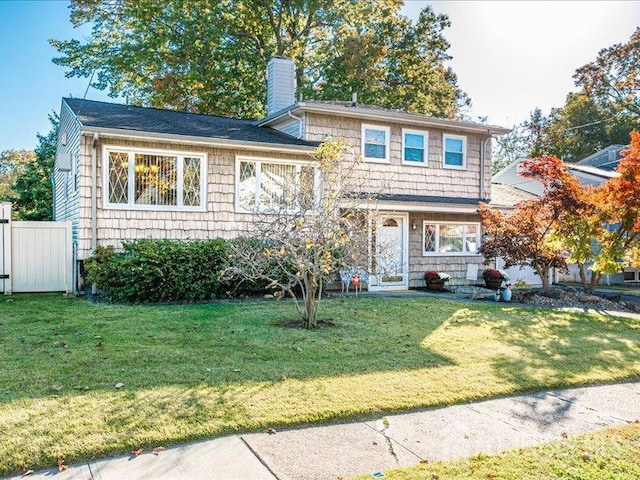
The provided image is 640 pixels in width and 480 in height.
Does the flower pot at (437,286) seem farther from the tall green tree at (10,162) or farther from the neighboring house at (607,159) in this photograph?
the tall green tree at (10,162)

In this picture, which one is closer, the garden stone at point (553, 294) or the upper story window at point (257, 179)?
the upper story window at point (257, 179)

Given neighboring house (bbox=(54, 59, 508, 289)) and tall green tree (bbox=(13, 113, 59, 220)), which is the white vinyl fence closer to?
neighboring house (bbox=(54, 59, 508, 289))

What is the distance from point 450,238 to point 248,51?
44.8ft

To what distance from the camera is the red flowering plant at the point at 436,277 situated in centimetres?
1527

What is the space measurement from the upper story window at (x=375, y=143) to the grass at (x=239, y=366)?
6420 millimetres

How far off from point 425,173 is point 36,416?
1372cm

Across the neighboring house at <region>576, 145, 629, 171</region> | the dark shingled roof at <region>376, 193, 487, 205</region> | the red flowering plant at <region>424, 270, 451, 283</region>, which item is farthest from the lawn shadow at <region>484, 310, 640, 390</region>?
the neighboring house at <region>576, 145, 629, 171</region>

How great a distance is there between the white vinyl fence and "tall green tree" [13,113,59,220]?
10.8 metres

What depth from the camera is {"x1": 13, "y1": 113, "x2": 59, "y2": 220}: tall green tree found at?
21891 mm

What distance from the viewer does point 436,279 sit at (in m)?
15.3

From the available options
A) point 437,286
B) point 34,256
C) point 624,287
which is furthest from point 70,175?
point 624,287

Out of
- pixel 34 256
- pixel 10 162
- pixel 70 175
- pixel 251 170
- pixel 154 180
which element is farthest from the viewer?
pixel 10 162

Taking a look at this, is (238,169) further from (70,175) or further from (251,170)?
(70,175)

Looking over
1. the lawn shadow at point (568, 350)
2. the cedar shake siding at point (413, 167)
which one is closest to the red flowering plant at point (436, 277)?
the cedar shake siding at point (413, 167)
